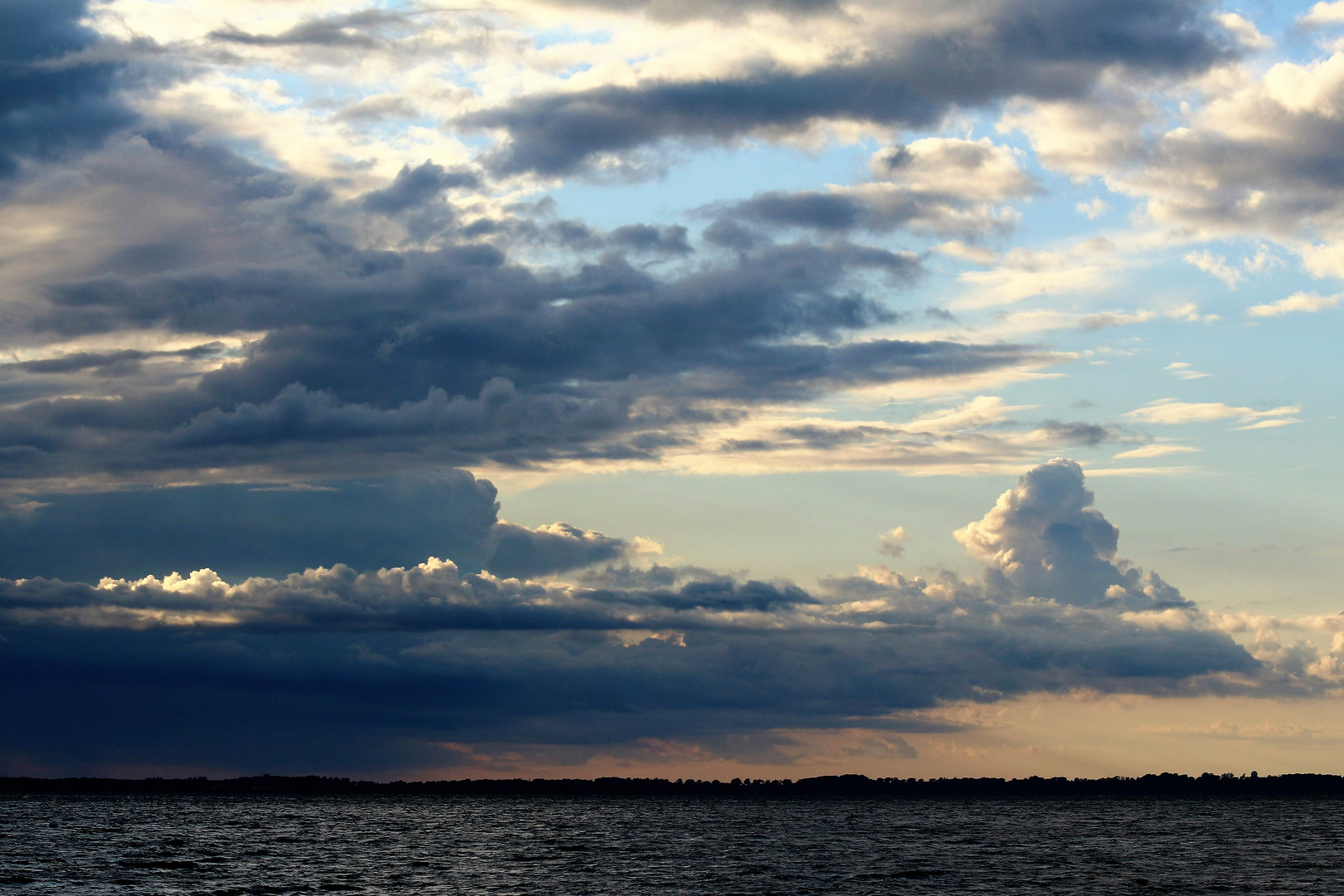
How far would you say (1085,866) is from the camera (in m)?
174

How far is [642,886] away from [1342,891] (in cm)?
7460

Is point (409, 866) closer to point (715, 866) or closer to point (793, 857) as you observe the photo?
point (715, 866)

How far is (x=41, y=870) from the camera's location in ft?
535

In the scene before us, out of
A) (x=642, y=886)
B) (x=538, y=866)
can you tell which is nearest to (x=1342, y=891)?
(x=642, y=886)

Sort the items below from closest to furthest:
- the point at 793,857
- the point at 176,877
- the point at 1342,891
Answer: the point at 1342,891, the point at 176,877, the point at 793,857

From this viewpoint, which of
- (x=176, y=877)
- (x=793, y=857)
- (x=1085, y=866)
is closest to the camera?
(x=176, y=877)

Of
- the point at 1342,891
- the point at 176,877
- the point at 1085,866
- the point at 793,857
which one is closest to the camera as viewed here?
the point at 1342,891

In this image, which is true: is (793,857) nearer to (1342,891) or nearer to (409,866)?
(409,866)

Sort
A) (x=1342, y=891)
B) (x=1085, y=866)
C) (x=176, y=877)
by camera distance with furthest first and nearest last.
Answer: (x=1085, y=866)
(x=176, y=877)
(x=1342, y=891)

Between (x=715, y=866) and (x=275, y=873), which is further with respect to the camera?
(x=715, y=866)

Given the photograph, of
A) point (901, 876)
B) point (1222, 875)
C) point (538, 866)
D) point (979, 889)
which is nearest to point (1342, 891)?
point (1222, 875)

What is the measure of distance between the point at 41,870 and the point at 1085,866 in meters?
135

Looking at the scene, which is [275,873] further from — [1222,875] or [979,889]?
[1222,875]

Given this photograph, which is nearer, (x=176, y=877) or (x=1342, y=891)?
(x=1342, y=891)
